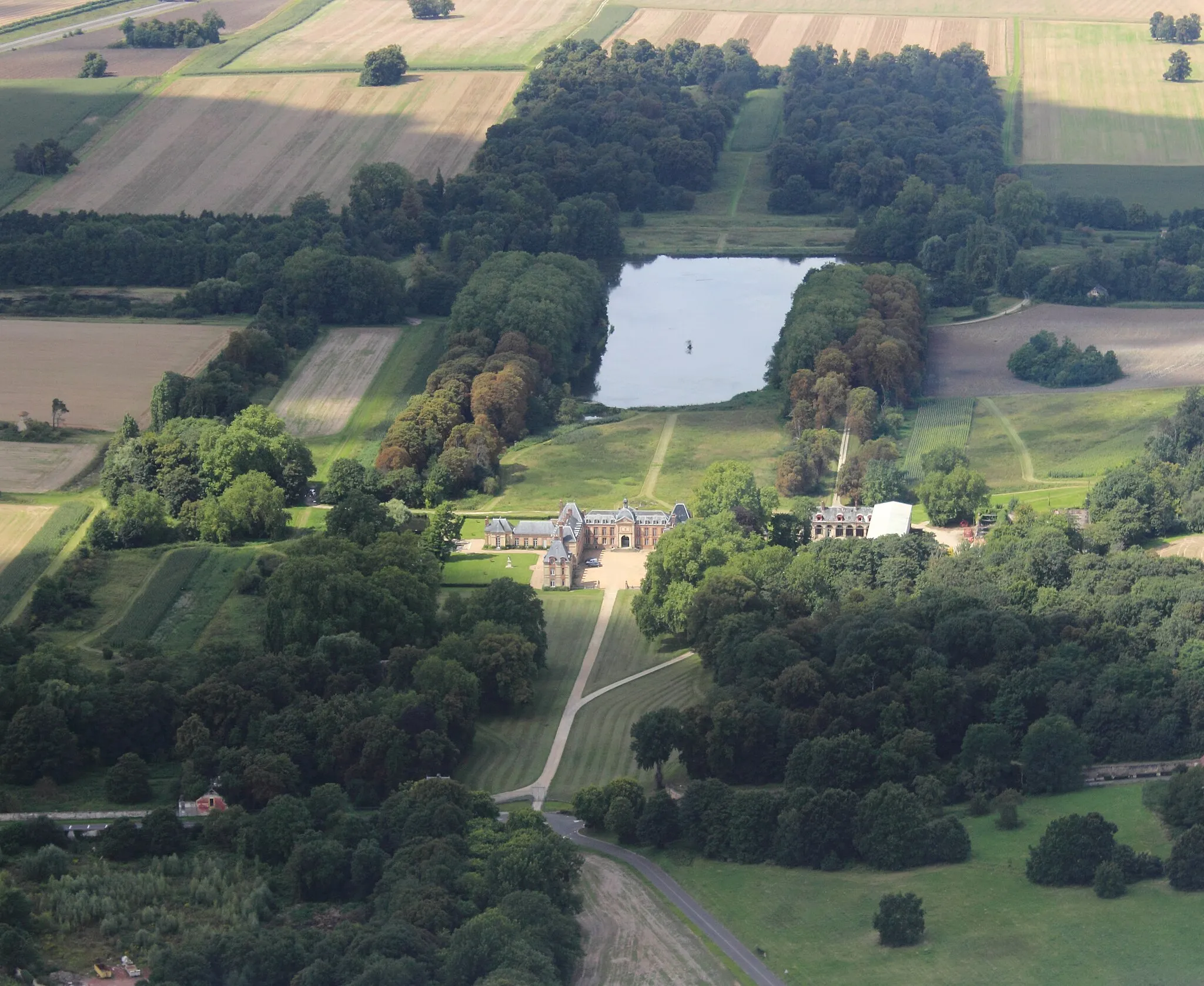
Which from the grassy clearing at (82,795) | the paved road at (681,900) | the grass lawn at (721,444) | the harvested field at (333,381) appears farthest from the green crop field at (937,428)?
the grassy clearing at (82,795)

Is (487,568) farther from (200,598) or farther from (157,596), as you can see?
(157,596)

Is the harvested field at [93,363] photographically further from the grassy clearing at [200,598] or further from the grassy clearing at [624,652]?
the grassy clearing at [624,652]

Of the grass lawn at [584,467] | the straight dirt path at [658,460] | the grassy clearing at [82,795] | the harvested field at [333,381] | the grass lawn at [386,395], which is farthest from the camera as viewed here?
the harvested field at [333,381]

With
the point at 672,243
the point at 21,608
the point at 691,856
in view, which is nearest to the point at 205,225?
the point at 672,243

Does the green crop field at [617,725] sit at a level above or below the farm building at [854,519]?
above

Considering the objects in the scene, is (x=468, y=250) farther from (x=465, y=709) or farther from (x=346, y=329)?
(x=465, y=709)

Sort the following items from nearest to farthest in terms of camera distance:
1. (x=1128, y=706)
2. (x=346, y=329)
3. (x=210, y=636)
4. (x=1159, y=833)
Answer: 1. (x=1159, y=833)
2. (x=1128, y=706)
3. (x=210, y=636)
4. (x=346, y=329)
